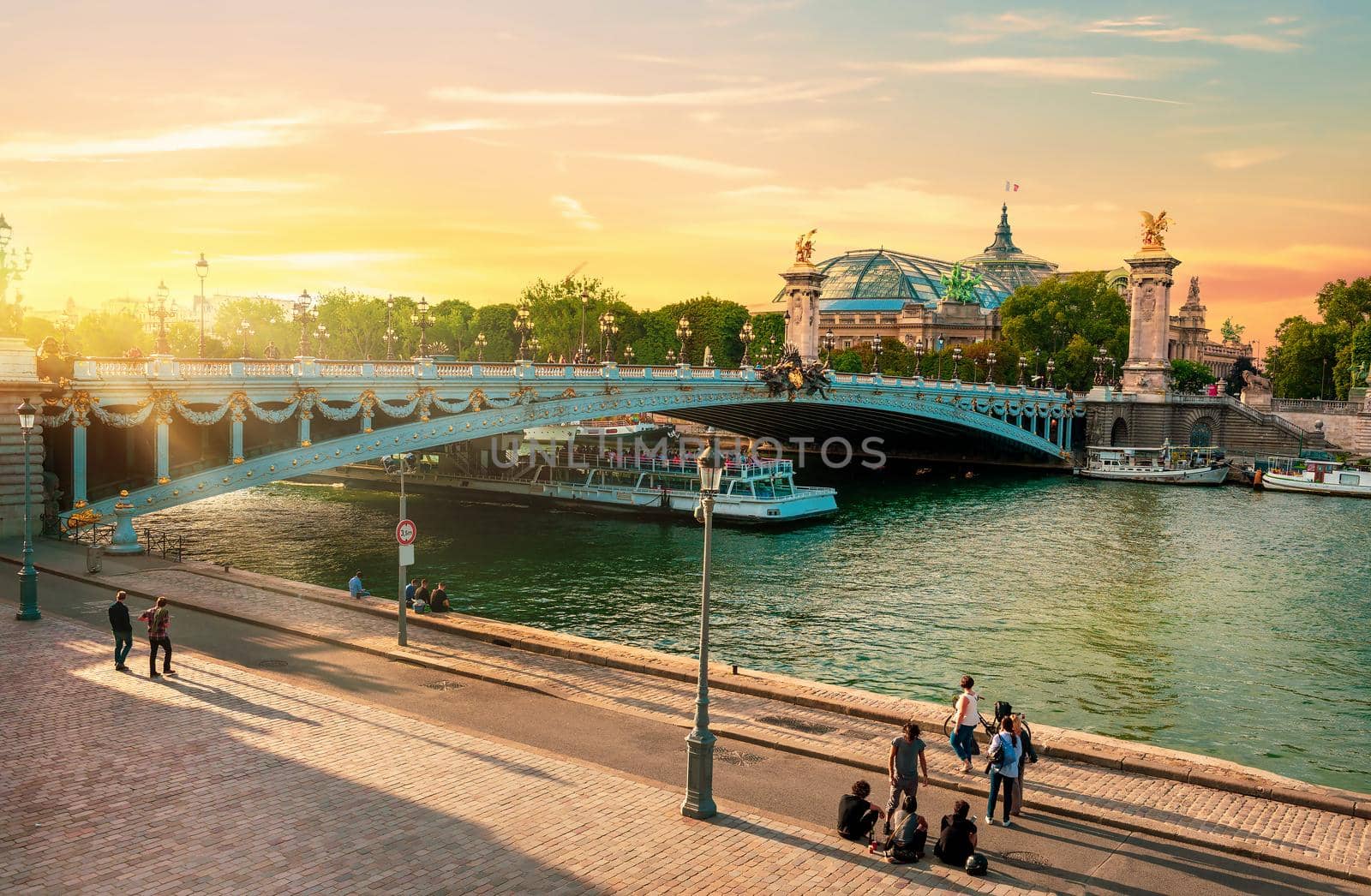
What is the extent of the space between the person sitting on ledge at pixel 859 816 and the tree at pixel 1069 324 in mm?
119837

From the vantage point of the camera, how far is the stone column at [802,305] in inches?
4899

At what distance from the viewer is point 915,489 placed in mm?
85938

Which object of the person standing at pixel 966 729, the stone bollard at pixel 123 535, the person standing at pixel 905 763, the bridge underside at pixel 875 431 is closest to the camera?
the person standing at pixel 905 763

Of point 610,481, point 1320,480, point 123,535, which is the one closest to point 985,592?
point 123,535

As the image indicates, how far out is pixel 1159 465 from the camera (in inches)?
3873

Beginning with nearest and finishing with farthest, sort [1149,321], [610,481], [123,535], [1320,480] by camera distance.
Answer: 1. [123,535]
2. [610,481]
3. [1320,480]
4. [1149,321]

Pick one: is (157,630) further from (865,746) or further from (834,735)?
(865,746)

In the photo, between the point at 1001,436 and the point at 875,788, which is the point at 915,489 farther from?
the point at 875,788

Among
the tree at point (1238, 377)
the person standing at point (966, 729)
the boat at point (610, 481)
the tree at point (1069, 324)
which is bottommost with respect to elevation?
the boat at point (610, 481)

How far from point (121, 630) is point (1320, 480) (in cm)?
8527

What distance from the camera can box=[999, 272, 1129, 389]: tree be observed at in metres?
128

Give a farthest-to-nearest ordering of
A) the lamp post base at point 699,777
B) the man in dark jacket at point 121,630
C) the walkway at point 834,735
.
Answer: the man in dark jacket at point 121,630, the walkway at point 834,735, the lamp post base at point 699,777

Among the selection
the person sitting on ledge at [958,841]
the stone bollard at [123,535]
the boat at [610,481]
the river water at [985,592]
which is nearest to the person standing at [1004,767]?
the person sitting on ledge at [958,841]

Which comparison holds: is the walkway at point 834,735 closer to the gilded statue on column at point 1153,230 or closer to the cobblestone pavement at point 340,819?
the cobblestone pavement at point 340,819
